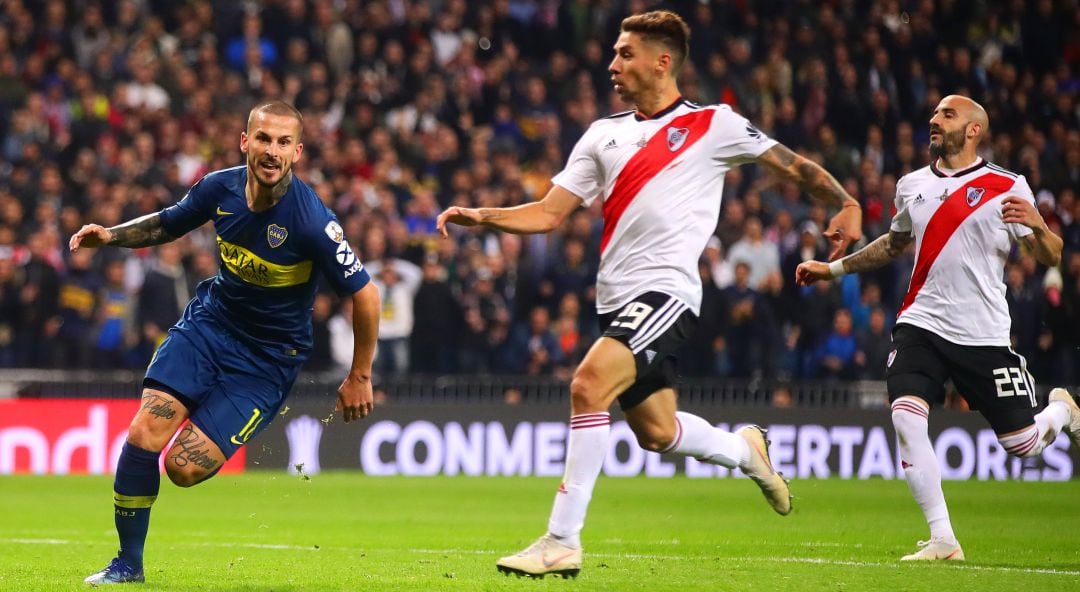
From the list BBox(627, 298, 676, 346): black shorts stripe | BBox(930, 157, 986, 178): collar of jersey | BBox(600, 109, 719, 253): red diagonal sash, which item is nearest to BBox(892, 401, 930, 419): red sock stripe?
BBox(930, 157, 986, 178): collar of jersey

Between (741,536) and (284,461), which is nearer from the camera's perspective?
(741,536)

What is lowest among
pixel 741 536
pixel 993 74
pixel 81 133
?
pixel 741 536

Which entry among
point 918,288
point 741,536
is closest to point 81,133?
point 741,536

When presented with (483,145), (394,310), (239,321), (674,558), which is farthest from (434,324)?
(239,321)

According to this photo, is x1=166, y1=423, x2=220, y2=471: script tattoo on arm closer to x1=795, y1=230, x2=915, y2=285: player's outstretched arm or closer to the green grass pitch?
the green grass pitch

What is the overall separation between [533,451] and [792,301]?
3623mm

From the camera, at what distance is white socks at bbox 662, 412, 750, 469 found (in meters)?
7.71

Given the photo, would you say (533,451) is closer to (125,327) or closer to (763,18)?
(125,327)

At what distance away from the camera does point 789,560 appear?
8.77m

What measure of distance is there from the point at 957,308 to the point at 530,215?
2878 millimetres

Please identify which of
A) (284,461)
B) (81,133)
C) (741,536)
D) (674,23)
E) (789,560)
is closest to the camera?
(674,23)

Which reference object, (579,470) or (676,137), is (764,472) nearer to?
(579,470)

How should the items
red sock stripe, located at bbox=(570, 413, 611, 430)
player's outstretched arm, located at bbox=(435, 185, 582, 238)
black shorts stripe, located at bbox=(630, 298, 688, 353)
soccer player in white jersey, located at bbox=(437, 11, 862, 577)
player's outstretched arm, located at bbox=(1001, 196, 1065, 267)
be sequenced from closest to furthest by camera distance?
red sock stripe, located at bbox=(570, 413, 611, 430)
black shorts stripe, located at bbox=(630, 298, 688, 353)
soccer player in white jersey, located at bbox=(437, 11, 862, 577)
player's outstretched arm, located at bbox=(435, 185, 582, 238)
player's outstretched arm, located at bbox=(1001, 196, 1065, 267)

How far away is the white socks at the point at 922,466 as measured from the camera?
879cm
